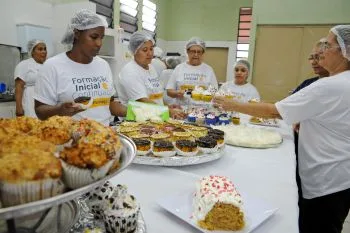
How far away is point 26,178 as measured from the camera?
0.51m

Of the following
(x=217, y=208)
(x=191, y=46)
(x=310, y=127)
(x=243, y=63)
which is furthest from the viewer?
(x=243, y=63)

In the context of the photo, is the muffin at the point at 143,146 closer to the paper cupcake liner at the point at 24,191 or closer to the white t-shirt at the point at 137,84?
the paper cupcake liner at the point at 24,191

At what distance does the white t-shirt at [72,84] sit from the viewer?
5.99 feet

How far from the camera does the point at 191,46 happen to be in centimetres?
360

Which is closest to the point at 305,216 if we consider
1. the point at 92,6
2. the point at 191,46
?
the point at 191,46

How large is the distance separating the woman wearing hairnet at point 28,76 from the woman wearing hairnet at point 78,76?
223 centimetres

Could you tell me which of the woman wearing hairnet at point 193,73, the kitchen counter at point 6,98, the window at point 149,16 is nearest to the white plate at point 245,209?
the woman wearing hairnet at point 193,73

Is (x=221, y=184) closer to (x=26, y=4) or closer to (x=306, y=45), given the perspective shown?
(x=26, y=4)

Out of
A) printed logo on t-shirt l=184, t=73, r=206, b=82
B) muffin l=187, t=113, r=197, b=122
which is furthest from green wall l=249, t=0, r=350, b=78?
muffin l=187, t=113, r=197, b=122

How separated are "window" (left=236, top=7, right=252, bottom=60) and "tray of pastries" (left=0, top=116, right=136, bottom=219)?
25.1 feet

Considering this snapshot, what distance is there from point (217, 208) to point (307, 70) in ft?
Result: 18.3

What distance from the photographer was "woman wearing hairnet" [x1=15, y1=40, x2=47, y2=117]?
382 cm

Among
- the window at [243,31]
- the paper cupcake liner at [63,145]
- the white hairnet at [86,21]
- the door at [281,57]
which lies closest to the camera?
the paper cupcake liner at [63,145]

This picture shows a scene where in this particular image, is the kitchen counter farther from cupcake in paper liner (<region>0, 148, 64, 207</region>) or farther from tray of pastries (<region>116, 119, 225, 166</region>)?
cupcake in paper liner (<region>0, 148, 64, 207</region>)
